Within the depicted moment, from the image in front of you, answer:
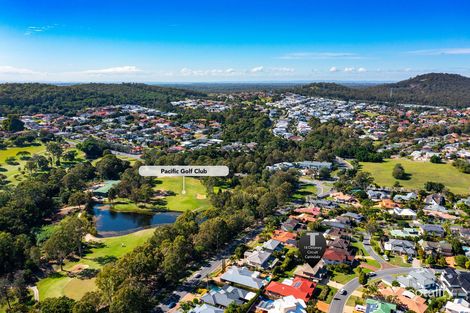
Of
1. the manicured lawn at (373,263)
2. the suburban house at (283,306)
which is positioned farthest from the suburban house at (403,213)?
the suburban house at (283,306)

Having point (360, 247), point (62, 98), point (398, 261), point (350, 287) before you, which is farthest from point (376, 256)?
point (62, 98)

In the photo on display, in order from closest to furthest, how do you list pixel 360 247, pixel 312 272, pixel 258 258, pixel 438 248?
pixel 312 272 < pixel 258 258 < pixel 438 248 < pixel 360 247

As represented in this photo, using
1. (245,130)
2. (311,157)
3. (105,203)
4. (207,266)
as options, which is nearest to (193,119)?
(245,130)

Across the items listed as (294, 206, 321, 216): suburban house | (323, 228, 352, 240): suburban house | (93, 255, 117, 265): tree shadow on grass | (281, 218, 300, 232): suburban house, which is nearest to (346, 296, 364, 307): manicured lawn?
(323, 228, 352, 240): suburban house

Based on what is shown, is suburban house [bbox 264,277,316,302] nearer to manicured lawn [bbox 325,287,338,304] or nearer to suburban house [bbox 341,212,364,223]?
manicured lawn [bbox 325,287,338,304]

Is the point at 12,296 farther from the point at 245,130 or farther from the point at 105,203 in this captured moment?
the point at 245,130

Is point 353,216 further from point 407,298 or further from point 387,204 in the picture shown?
point 407,298
